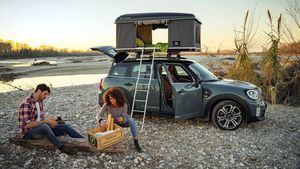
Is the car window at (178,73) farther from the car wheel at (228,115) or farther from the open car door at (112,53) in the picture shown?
the open car door at (112,53)

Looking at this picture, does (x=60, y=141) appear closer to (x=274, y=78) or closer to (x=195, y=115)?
(x=195, y=115)

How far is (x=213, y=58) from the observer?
1581 cm

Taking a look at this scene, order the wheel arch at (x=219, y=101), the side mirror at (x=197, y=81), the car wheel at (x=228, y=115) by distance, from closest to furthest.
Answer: the wheel arch at (x=219, y=101) → the car wheel at (x=228, y=115) → the side mirror at (x=197, y=81)

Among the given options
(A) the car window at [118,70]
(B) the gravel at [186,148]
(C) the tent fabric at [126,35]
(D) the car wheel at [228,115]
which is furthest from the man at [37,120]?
(D) the car wheel at [228,115]

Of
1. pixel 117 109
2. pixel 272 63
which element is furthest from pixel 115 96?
pixel 272 63

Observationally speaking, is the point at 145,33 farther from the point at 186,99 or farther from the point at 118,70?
the point at 186,99

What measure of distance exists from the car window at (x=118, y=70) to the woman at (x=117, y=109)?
2.12m

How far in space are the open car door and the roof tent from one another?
16 centimetres

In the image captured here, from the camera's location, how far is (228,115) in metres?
7.65

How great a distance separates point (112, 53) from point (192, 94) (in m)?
2.56

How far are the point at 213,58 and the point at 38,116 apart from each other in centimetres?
1152

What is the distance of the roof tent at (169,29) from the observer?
8.10 m

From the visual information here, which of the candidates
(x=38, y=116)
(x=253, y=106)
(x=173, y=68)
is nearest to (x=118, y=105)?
(x=38, y=116)

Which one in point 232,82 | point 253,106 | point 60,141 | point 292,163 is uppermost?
point 232,82
